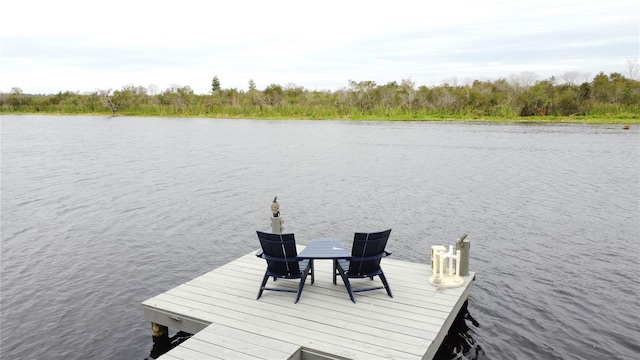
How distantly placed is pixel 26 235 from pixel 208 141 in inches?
1058

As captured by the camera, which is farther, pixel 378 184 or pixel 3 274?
pixel 378 184

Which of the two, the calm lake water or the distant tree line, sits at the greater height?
the distant tree line

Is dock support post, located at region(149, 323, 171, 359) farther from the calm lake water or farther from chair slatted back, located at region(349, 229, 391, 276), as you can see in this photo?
chair slatted back, located at region(349, 229, 391, 276)

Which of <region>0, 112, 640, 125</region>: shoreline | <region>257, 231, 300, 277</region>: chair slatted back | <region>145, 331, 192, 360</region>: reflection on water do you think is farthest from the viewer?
<region>0, 112, 640, 125</region>: shoreline

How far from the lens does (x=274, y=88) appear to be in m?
84.5

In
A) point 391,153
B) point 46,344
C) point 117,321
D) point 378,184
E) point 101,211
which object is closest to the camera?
point 46,344

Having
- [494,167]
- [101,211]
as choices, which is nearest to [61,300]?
[101,211]

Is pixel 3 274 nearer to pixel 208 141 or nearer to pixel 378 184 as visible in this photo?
pixel 378 184

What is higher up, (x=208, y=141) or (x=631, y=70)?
(x=631, y=70)

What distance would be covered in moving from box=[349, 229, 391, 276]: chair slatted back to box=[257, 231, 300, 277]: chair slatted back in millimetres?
882

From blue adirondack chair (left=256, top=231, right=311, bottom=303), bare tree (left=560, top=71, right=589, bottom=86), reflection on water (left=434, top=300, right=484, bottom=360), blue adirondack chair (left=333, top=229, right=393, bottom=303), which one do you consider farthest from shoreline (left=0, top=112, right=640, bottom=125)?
blue adirondack chair (left=256, top=231, right=311, bottom=303)

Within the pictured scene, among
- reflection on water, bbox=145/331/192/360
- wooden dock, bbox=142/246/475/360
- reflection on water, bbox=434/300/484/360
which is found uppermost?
wooden dock, bbox=142/246/475/360

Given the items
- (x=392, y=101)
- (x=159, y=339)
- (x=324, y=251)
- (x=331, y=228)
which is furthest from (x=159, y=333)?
(x=392, y=101)

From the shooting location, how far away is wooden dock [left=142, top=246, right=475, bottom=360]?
537cm
